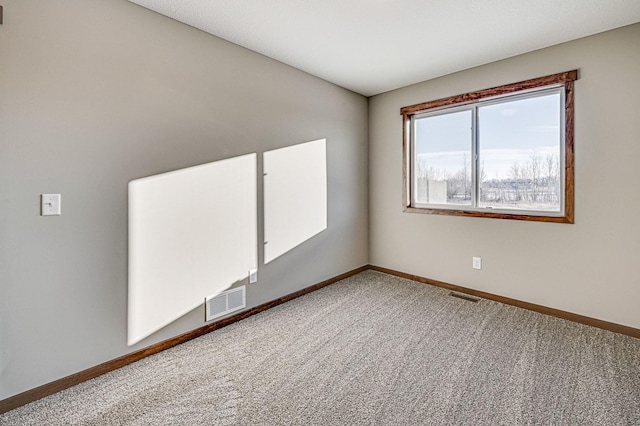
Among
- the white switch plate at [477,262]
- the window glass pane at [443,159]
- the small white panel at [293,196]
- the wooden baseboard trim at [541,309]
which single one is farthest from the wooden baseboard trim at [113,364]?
the window glass pane at [443,159]

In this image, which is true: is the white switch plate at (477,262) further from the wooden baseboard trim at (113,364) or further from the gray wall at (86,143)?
the gray wall at (86,143)

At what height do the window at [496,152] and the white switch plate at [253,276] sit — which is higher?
the window at [496,152]

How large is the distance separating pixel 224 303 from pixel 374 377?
1424mm

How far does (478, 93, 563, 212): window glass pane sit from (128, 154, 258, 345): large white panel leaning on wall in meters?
2.51

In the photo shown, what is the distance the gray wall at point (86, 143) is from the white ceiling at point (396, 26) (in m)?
0.31

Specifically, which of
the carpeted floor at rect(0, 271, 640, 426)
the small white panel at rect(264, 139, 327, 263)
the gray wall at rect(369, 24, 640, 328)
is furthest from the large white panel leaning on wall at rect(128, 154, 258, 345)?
A: the gray wall at rect(369, 24, 640, 328)

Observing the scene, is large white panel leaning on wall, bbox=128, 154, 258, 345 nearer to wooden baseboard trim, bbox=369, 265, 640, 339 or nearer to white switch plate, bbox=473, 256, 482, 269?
wooden baseboard trim, bbox=369, 265, 640, 339

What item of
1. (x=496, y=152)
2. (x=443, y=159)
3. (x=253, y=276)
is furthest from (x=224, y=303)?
(x=496, y=152)

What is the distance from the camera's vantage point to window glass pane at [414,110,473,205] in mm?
3592

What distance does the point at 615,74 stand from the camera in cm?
255

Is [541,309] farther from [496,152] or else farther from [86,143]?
[86,143]

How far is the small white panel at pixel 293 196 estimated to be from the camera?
3.12m

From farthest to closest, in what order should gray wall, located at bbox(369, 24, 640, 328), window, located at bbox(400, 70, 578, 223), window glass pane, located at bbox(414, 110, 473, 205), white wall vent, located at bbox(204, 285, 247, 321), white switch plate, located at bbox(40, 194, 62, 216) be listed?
window glass pane, located at bbox(414, 110, 473, 205) < window, located at bbox(400, 70, 578, 223) < white wall vent, located at bbox(204, 285, 247, 321) < gray wall, located at bbox(369, 24, 640, 328) < white switch plate, located at bbox(40, 194, 62, 216)

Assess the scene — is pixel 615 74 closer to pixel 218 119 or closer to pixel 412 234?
pixel 412 234
